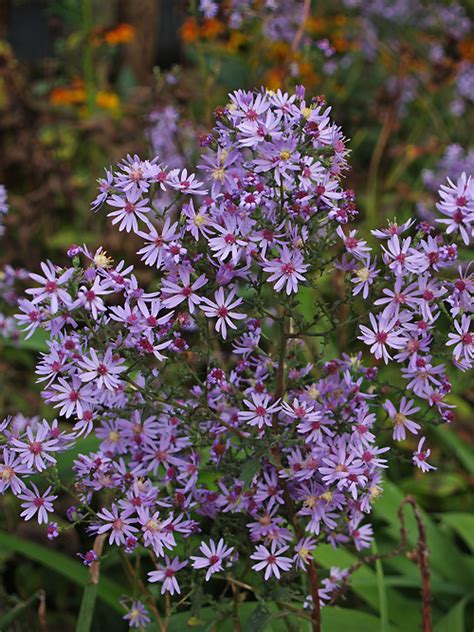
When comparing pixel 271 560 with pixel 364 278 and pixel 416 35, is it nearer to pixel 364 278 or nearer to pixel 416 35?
pixel 364 278

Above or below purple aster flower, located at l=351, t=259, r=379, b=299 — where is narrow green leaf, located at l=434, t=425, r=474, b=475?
below

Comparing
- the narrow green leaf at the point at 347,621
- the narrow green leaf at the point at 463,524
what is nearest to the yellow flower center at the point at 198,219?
the narrow green leaf at the point at 347,621

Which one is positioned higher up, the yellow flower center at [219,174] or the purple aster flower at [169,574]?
the yellow flower center at [219,174]

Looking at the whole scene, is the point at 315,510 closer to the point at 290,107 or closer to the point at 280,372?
the point at 280,372

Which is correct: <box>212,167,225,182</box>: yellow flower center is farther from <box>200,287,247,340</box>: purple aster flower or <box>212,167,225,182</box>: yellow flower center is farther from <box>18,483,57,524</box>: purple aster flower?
<box>18,483,57,524</box>: purple aster flower

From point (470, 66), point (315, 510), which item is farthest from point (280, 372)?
point (470, 66)

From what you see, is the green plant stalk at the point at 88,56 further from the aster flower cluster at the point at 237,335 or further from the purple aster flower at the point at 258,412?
the purple aster flower at the point at 258,412

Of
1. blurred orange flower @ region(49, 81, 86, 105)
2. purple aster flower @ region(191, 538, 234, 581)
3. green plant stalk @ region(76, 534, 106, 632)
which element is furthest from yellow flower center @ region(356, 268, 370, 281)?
blurred orange flower @ region(49, 81, 86, 105)

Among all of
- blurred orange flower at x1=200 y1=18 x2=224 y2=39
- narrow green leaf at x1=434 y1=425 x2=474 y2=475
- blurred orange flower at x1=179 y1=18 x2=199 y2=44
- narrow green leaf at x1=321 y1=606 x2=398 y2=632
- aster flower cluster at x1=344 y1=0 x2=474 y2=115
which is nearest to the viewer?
narrow green leaf at x1=321 y1=606 x2=398 y2=632
